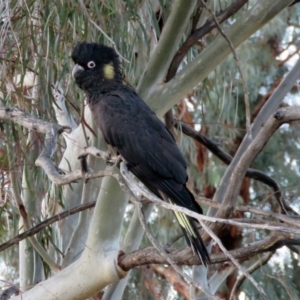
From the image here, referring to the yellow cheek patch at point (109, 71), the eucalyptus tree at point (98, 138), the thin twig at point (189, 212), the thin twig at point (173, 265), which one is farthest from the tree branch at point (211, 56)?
the thin twig at point (173, 265)

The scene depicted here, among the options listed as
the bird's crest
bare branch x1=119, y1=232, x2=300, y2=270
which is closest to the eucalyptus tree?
bare branch x1=119, y1=232, x2=300, y2=270

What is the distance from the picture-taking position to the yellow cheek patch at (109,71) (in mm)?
2617

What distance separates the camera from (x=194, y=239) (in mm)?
1917

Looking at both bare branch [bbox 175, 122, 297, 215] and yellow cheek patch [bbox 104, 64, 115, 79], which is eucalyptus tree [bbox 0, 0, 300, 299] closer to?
bare branch [bbox 175, 122, 297, 215]

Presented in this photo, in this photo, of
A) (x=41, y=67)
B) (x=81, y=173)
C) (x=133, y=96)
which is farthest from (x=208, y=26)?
(x=81, y=173)

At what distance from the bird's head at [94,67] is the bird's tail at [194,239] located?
0.83 meters

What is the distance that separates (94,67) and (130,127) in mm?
356

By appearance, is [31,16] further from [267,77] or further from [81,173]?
[267,77]

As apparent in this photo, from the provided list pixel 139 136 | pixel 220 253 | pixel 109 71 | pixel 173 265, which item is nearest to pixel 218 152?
pixel 109 71

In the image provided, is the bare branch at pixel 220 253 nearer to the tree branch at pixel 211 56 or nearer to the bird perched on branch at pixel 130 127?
the bird perched on branch at pixel 130 127

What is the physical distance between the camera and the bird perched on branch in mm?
2250

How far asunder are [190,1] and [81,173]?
38.3 inches

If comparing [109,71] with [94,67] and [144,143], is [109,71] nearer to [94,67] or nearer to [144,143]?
[94,67]

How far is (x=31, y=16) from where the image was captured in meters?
2.60
